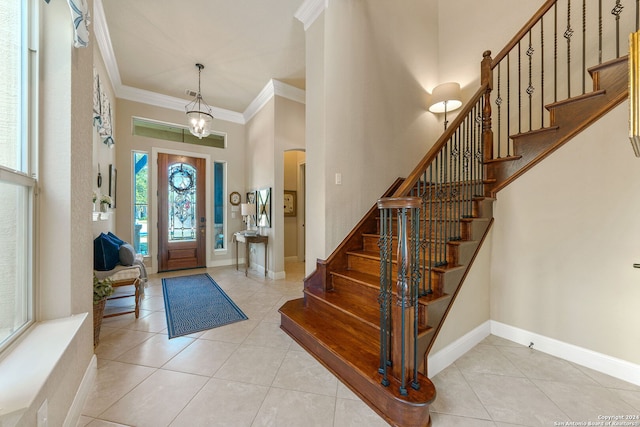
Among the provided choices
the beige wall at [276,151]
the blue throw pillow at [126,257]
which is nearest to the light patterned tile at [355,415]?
the blue throw pillow at [126,257]

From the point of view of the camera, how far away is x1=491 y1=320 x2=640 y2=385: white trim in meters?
1.74

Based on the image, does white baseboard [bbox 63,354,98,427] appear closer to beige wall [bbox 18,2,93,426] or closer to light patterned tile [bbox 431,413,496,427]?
beige wall [bbox 18,2,93,426]

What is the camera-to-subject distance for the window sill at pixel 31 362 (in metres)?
0.83

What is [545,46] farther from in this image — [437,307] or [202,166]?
[202,166]

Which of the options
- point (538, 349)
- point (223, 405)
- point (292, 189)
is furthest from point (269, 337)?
point (292, 189)

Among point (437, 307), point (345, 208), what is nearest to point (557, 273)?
point (437, 307)

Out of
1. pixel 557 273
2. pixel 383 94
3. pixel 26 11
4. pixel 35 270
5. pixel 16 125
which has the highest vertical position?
pixel 383 94

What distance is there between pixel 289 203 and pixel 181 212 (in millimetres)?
2351

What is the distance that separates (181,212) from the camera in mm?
5074

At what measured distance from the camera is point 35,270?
4.27 feet

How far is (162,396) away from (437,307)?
1959 millimetres

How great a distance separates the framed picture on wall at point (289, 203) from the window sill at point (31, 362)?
4710 millimetres

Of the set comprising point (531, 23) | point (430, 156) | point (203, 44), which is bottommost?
point (430, 156)

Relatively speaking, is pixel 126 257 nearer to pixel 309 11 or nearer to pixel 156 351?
pixel 156 351
